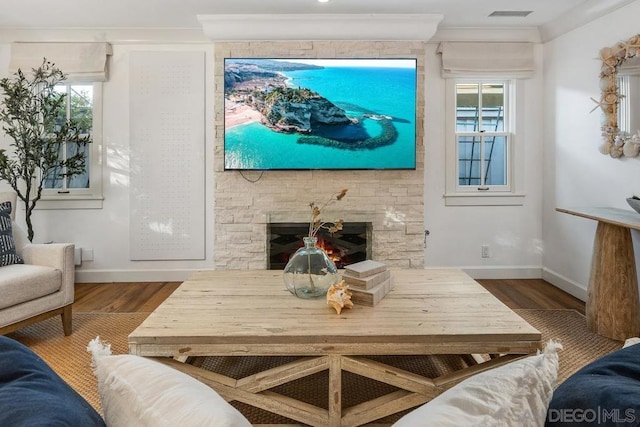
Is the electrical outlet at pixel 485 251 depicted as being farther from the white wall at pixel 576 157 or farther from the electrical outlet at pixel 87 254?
the electrical outlet at pixel 87 254

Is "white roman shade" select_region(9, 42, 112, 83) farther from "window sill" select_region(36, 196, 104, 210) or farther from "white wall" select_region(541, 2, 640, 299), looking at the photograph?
"white wall" select_region(541, 2, 640, 299)

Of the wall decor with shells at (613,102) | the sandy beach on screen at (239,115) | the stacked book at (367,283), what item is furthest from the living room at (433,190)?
the stacked book at (367,283)

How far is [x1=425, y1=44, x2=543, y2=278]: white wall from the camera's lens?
420cm

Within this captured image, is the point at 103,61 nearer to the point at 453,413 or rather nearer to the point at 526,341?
the point at 526,341

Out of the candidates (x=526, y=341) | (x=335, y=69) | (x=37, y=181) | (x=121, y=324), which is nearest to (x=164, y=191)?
(x=37, y=181)

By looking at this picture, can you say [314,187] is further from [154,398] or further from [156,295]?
[154,398]

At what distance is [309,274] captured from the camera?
2.07 meters

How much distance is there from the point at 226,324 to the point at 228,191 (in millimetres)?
2375

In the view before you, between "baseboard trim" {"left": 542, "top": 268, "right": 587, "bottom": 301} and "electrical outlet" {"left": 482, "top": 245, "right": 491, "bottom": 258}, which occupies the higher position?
"electrical outlet" {"left": 482, "top": 245, "right": 491, "bottom": 258}

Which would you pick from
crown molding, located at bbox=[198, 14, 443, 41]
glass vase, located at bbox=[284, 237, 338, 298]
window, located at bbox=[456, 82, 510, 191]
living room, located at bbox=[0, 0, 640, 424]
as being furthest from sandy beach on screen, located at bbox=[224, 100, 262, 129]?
glass vase, located at bbox=[284, 237, 338, 298]

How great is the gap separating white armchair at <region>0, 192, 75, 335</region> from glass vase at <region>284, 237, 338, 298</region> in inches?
64.5

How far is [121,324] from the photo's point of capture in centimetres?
306

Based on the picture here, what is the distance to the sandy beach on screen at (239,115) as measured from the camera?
3.86 meters

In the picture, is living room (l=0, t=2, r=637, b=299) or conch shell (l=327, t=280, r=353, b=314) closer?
conch shell (l=327, t=280, r=353, b=314)
